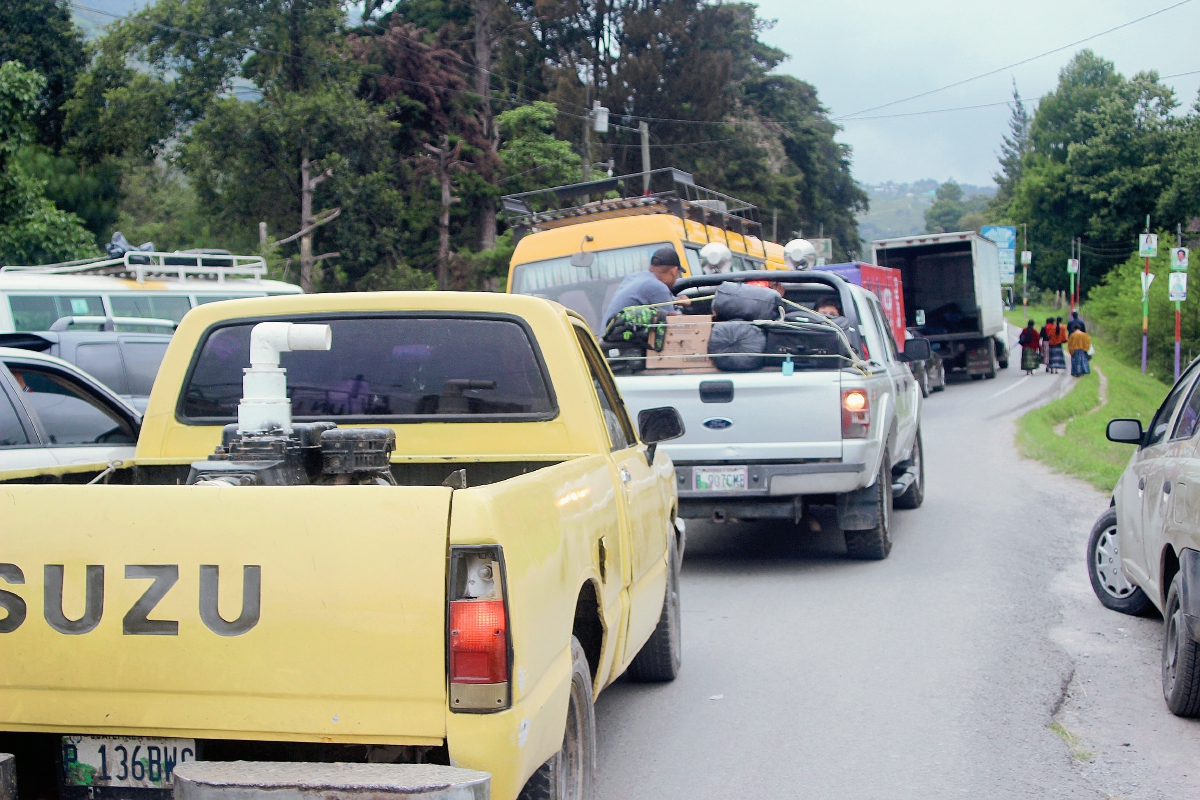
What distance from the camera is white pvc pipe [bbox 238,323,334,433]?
370cm

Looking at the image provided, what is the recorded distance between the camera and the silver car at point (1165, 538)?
500cm

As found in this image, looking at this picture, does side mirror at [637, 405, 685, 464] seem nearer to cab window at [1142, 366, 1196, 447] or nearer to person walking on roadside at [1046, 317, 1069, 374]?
cab window at [1142, 366, 1196, 447]

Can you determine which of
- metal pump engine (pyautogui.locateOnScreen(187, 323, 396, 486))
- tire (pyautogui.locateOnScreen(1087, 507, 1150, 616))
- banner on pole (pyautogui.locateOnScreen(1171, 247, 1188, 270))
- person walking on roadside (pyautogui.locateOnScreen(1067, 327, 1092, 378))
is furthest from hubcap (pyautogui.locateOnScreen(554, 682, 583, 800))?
person walking on roadside (pyautogui.locateOnScreen(1067, 327, 1092, 378))

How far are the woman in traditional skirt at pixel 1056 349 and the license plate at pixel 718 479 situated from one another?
2903cm

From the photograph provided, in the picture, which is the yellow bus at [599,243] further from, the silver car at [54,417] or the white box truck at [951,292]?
the white box truck at [951,292]

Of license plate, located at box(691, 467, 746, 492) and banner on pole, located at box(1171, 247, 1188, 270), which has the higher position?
banner on pole, located at box(1171, 247, 1188, 270)

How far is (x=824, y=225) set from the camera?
240 ft

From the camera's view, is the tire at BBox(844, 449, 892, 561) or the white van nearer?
the tire at BBox(844, 449, 892, 561)

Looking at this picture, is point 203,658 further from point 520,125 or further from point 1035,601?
point 520,125

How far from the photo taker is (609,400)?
206 inches

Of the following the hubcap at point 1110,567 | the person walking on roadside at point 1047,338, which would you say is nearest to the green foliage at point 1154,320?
the person walking on roadside at point 1047,338

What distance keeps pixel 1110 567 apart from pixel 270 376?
17.9 feet

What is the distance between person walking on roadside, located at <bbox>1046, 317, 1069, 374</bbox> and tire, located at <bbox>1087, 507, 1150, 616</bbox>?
29046 millimetres

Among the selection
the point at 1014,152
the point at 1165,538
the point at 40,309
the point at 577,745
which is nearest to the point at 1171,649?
the point at 1165,538
